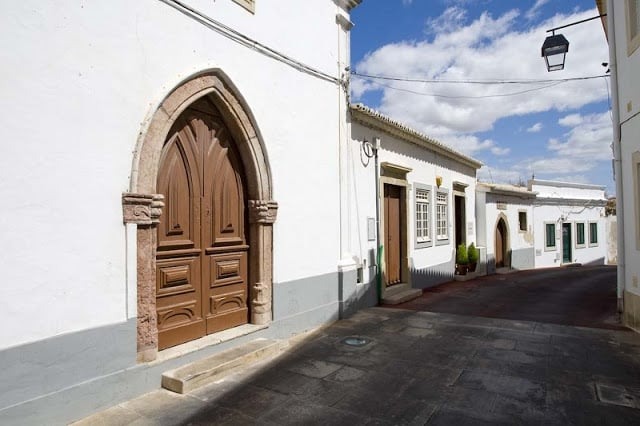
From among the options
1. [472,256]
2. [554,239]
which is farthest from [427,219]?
[554,239]

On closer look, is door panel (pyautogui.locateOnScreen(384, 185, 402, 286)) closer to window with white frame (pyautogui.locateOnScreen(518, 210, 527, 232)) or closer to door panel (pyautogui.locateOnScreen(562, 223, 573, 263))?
window with white frame (pyautogui.locateOnScreen(518, 210, 527, 232))

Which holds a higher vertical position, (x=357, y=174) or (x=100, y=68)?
(x=100, y=68)

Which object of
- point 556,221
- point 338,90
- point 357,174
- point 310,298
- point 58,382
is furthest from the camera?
point 556,221

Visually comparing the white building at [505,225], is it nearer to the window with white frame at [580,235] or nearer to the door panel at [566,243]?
the door panel at [566,243]

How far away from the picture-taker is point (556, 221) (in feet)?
68.5

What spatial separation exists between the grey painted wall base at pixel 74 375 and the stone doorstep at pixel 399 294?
469cm

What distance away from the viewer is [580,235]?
73.7 ft

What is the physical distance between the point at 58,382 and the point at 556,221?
2271cm

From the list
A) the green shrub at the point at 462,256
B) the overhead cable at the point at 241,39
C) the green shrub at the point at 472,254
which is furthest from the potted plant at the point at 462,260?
the overhead cable at the point at 241,39

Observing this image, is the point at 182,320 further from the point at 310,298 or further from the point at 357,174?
the point at 357,174

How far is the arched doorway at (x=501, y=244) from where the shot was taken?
1646cm

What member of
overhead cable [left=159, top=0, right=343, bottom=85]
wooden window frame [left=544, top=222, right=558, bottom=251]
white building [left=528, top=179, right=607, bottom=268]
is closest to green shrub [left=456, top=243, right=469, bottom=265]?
overhead cable [left=159, top=0, right=343, bottom=85]

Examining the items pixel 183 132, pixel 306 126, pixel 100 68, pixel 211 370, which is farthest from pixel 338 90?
pixel 211 370

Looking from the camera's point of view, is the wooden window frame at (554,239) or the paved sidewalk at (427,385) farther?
the wooden window frame at (554,239)
